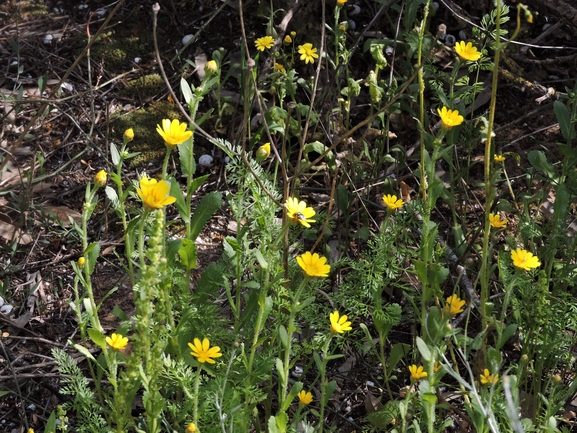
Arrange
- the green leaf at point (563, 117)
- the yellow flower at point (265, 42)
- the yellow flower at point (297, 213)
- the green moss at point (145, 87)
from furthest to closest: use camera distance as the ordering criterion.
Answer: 1. the green moss at point (145, 87)
2. the yellow flower at point (265, 42)
3. the green leaf at point (563, 117)
4. the yellow flower at point (297, 213)

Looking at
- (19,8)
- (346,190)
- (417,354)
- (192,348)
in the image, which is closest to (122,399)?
(192,348)

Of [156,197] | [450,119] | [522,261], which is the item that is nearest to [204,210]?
[156,197]

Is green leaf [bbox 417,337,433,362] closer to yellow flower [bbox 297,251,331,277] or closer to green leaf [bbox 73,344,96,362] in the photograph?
yellow flower [bbox 297,251,331,277]

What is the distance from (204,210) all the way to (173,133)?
0.35 metres

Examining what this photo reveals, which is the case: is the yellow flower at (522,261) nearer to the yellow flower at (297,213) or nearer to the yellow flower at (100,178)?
the yellow flower at (297,213)

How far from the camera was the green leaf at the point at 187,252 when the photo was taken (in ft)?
7.11

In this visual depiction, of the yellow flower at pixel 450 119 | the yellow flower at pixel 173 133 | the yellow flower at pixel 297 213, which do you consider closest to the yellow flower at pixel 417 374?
the yellow flower at pixel 297 213

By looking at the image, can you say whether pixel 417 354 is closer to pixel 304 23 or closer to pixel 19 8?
pixel 304 23

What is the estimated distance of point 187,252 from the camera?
2.18 meters

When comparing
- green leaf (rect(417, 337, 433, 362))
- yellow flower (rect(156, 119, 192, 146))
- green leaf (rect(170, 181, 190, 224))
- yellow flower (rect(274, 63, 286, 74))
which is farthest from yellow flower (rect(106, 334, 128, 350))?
yellow flower (rect(274, 63, 286, 74))

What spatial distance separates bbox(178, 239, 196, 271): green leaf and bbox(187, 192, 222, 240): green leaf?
6cm

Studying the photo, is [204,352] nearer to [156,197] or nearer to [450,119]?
[156,197]

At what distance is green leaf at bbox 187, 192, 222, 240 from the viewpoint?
7.36ft

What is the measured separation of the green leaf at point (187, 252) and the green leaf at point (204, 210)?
64 millimetres
